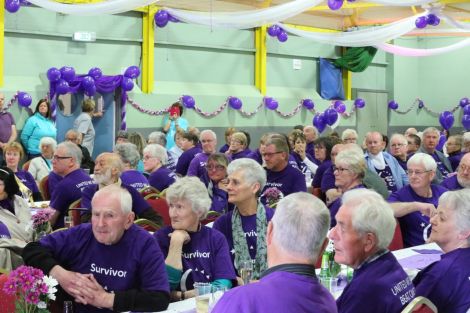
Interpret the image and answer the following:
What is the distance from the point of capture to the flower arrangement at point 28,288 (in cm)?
290

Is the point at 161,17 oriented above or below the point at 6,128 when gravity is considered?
above

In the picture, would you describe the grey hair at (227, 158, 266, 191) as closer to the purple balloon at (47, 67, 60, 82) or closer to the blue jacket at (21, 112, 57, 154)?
the blue jacket at (21, 112, 57, 154)

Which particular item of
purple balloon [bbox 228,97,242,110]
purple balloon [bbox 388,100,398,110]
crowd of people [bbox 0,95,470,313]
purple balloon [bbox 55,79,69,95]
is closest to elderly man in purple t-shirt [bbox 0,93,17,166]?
purple balloon [bbox 55,79,69,95]

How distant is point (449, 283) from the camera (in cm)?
324

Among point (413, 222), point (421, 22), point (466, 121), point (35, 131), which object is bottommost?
point (413, 222)

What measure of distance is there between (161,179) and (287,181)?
1.38 meters

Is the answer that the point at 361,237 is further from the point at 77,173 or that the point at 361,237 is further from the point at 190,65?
the point at 190,65

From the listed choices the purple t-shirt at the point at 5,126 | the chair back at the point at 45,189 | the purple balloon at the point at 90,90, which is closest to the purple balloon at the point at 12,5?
the purple t-shirt at the point at 5,126

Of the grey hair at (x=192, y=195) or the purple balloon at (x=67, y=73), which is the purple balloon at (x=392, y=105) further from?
the grey hair at (x=192, y=195)

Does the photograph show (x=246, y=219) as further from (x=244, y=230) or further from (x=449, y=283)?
(x=449, y=283)

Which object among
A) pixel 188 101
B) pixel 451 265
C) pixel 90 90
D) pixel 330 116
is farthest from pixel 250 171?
pixel 330 116

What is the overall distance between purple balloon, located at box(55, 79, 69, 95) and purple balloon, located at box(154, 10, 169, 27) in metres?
2.36

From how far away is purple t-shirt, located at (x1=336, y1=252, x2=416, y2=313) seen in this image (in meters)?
2.86

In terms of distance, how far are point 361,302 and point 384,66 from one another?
1744cm
